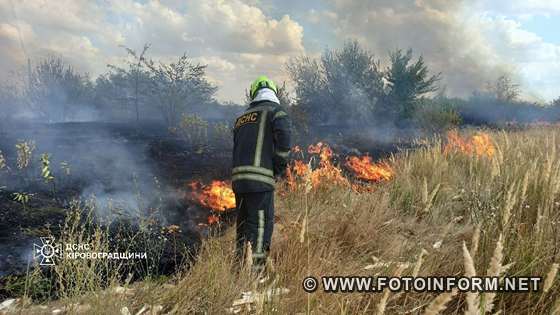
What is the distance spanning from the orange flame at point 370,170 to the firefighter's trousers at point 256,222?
3.28m

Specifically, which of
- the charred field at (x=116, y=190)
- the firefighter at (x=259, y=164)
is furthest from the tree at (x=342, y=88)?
the firefighter at (x=259, y=164)

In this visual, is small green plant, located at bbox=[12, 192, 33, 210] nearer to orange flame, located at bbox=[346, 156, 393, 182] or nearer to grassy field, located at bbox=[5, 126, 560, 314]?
grassy field, located at bbox=[5, 126, 560, 314]

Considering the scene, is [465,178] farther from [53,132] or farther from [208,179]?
[53,132]

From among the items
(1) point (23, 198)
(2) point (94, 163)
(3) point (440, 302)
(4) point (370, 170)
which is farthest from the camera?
(4) point (370, 170)

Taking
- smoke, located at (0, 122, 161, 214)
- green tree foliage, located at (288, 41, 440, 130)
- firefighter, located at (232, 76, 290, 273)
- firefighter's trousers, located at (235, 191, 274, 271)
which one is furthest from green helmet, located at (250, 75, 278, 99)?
green tree foliage, located at (288, 41, 440, 130)

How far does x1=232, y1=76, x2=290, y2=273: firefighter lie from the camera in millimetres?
4047

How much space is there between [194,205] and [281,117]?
226 cm

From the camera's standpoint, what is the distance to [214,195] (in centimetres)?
593

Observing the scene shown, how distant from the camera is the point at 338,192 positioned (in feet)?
18.3

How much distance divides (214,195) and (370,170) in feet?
11.2

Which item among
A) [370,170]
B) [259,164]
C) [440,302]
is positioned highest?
[259,164]

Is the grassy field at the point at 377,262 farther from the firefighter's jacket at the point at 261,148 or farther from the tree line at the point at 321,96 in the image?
the tree line at the point at 321,96

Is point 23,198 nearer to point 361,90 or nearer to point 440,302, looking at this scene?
point 440,302

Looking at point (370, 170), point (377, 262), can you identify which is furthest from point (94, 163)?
point (377, 262)
